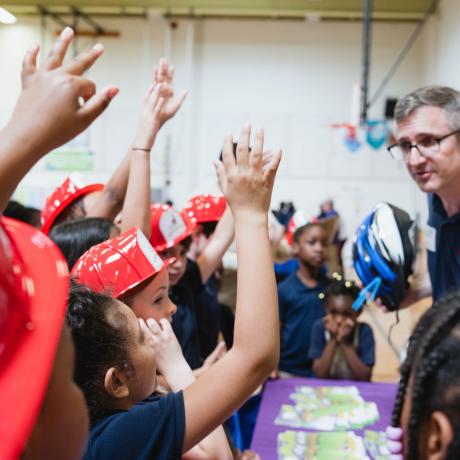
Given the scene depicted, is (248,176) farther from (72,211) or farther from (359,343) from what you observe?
(359,343)

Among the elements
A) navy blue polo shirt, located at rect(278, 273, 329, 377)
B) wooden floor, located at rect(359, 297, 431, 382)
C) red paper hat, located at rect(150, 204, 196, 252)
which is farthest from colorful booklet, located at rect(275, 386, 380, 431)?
wooden floor, located at rect(359, 297, 431, 382)

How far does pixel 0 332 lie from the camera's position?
531 millimetres

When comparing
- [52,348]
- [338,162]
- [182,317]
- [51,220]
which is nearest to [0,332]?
[52,348]

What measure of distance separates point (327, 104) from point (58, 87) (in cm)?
949

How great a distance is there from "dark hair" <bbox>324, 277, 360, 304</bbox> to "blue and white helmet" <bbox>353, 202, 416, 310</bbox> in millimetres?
885

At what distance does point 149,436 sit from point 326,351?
2.11 metres

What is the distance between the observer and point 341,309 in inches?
120

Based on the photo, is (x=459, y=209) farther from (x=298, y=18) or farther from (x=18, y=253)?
(x=298, y=18)

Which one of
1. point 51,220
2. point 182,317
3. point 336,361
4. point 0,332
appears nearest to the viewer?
point 0,332

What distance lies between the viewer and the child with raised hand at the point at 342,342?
2990 millimetres

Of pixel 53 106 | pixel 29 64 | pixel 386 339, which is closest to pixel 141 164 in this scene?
pixel 29 64

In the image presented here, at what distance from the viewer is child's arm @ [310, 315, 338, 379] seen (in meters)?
2.97

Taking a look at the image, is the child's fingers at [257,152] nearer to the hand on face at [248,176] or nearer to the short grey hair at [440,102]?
the hand on face at [248,176]

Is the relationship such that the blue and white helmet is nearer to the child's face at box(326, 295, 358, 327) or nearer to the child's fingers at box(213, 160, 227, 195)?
the child's face at box(326, 295, 358, 327)
